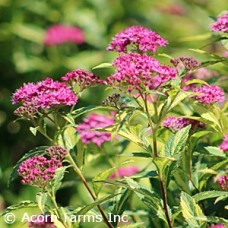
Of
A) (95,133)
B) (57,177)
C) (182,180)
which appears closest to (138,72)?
(57,177)

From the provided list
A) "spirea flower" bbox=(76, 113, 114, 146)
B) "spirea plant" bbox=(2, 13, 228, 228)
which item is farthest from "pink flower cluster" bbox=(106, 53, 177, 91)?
"spirea flower" bbox=(76, 113, 114, 146)

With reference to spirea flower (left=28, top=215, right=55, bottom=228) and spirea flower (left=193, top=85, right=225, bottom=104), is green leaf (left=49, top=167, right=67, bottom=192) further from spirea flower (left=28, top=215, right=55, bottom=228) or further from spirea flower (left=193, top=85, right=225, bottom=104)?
spirea flower (left=193, top=85, right=225, bottom=104)

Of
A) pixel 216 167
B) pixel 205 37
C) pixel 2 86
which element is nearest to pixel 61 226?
pixel 216 167

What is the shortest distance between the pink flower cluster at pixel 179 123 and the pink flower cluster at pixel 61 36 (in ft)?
11.7

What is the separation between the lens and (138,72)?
4.84ft

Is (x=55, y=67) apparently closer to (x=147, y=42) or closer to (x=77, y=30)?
(x=77, y=30)

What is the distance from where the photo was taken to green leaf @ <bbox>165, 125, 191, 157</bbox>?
151 cm

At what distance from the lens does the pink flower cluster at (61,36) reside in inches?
207

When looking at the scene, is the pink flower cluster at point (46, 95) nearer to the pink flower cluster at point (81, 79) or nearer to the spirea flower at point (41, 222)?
the pink flower cluster at point (81, 79)

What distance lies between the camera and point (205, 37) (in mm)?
2086

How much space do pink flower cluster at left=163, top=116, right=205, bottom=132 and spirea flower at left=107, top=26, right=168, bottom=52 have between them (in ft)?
0.65

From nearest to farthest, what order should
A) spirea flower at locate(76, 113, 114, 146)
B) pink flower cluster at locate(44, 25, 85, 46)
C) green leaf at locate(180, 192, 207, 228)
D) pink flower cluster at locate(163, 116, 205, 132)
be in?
1. green leaf at locate(180, 192, 207, 228)
2. pink flower cluster at locate(163, 116, 205, 132)
3. spirea flower at locate(76, 113, 114, 146)
4. pink flower cluster at locate(44, 25, 85, 46)

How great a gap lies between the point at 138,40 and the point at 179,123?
0.23 meters

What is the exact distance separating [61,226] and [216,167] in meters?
0.36
